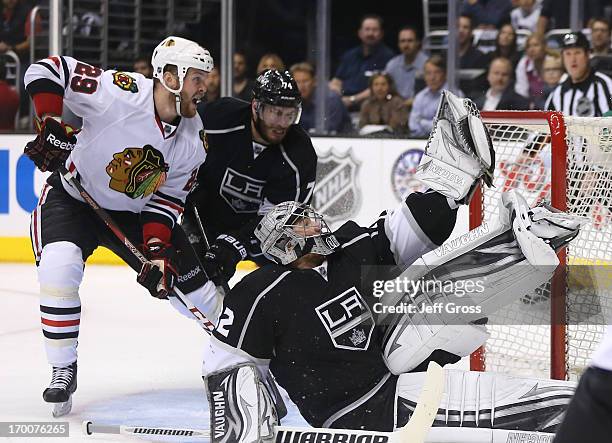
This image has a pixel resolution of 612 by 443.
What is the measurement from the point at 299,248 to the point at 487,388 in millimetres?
515

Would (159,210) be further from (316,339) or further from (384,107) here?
(384,107)

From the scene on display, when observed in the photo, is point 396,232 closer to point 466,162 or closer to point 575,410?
point 466,162

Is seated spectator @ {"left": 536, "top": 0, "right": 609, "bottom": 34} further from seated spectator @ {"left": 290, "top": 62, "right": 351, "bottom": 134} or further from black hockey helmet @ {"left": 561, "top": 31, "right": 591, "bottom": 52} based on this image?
seated spectator @ {"left": 290, "top": 62, "right": 351, "bottom": 134}

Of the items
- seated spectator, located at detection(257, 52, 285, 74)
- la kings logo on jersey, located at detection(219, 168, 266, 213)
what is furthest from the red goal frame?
seated spectator, located at detection(257, 52, 285, 74)

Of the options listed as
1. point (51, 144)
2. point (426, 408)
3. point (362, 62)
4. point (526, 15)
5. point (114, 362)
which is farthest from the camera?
point (362, 62)

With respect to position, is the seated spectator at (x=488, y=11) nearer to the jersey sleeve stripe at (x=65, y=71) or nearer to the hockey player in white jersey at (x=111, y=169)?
the hockey player in white jersey at (x=111, y=169)

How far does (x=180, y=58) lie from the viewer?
10.4 ft

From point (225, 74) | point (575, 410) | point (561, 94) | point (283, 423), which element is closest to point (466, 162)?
point (283, 423)

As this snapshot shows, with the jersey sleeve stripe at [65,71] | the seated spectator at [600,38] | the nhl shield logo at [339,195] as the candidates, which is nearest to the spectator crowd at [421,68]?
the seated spectator at [600,38]

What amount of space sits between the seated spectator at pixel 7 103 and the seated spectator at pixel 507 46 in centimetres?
259

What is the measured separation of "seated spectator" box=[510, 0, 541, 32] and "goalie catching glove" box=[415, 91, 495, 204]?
3.78m

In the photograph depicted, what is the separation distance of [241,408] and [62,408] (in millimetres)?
907

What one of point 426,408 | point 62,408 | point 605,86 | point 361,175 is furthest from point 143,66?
point 426,408

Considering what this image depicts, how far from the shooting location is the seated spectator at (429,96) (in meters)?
6.09
